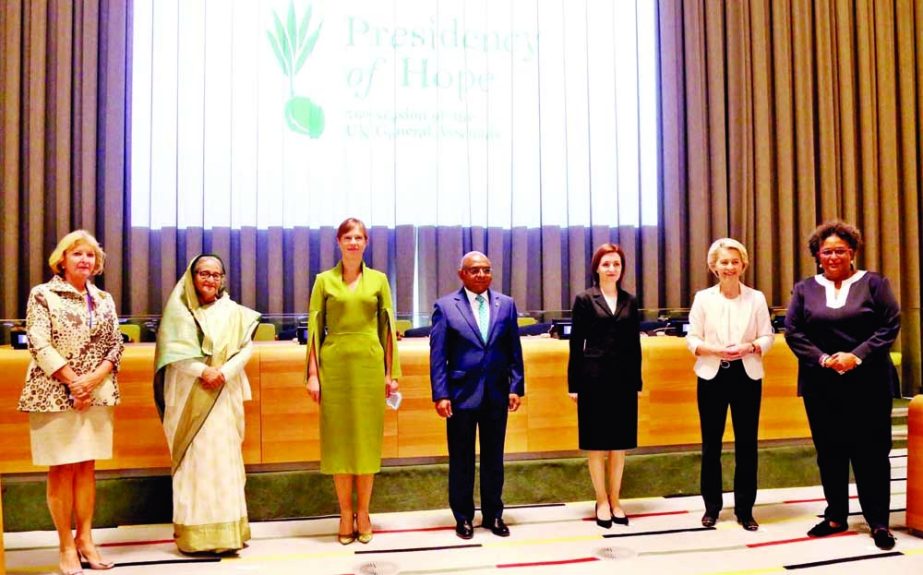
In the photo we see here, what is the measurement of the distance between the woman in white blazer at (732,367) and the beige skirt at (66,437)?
271 centimetres

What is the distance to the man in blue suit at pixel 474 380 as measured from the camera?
3395 mm

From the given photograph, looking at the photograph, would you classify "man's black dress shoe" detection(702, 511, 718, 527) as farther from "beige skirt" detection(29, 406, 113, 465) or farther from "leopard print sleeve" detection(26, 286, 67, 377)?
"leopard print sleeve" detection(26, 286, 67, 377)

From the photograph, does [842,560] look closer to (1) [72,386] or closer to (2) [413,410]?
(2) [413,410]

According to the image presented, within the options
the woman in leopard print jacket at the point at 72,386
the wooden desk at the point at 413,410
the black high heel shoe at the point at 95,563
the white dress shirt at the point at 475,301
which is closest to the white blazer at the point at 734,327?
the wooden desk at the point at 413,410

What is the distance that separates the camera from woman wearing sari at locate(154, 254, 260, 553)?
10.5 ft

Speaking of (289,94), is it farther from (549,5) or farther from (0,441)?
(0,441)

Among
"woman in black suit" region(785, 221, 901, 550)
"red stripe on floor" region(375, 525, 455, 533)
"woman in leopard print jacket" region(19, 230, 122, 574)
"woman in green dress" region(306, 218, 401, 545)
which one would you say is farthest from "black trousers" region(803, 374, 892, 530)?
"woman in leopard print jacket" region(19, 230, 122, 574)

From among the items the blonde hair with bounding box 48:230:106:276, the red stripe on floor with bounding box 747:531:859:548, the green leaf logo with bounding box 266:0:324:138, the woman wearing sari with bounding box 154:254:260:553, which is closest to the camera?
the blonde hair with bounding box 48:230:106:276

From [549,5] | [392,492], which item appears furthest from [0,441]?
[549,5]

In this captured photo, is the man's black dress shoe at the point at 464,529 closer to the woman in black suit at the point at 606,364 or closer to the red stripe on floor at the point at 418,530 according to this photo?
the red stripe on floor at the point at 418,530

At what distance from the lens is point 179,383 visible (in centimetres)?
324

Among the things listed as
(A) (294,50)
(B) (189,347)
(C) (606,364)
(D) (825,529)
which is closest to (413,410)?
(C) (606,364)

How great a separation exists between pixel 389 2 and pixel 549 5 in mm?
1359

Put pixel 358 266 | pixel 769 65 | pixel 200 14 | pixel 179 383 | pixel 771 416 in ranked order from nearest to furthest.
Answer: pixel 179 383 < pixel 358 266 < pixel 771 416 < pixel 200 14 < pixel 769 65
